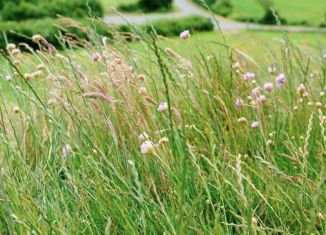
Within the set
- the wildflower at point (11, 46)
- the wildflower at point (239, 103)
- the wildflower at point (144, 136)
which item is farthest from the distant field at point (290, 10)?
the wildflower at point (144, 136)

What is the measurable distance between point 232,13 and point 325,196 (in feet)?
109

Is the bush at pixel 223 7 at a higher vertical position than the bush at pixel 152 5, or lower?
lower

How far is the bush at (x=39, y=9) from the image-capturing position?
870 inches

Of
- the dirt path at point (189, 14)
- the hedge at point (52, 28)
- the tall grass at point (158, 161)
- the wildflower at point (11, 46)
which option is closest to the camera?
the tall grass at point (158, 161)

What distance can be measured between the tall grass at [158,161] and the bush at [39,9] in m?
19.3

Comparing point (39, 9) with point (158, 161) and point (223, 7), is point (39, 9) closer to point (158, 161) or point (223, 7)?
point (223, 7)

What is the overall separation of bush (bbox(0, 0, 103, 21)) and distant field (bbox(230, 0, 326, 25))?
1220cm

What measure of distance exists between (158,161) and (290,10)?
3538 centimetres

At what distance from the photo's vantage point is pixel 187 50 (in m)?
4.04

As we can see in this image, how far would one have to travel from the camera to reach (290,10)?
36.2 m

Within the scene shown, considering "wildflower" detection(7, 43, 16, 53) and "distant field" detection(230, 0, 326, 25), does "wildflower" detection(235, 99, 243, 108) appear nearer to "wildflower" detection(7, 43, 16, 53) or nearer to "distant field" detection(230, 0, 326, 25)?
"wildflower" detection(7, 43, 16, 53)

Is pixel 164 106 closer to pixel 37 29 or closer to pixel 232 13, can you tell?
pixel 37 29

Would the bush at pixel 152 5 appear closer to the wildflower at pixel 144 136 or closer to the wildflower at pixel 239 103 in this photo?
the wildflower at pixel 239 103

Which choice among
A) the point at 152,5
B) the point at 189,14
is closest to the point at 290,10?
the point at 189,14
